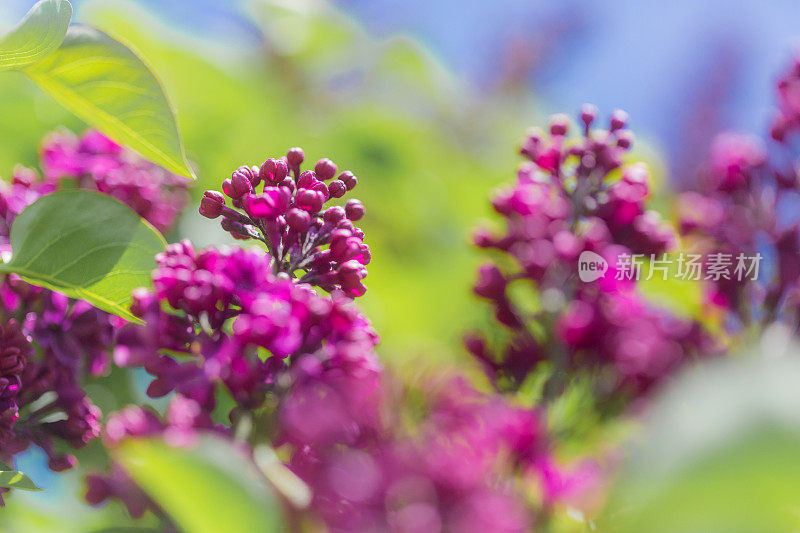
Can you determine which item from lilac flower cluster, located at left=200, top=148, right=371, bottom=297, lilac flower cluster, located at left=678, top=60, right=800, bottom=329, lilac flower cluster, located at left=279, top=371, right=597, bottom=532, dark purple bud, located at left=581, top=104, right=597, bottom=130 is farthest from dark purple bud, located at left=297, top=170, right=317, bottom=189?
lilac flower cluster, located at left=678, top=60, right=800, bottom=329

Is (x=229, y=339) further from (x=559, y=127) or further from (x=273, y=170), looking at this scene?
(x=559, y=127)

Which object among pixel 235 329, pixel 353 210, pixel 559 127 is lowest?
pixel 235 329

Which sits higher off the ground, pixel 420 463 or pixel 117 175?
pixel 117 175

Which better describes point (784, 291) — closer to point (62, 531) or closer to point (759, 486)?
point (759, 486)

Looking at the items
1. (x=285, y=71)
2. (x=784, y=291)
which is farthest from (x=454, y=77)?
(x=784, y=291)

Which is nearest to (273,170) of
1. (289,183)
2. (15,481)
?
(289,183)

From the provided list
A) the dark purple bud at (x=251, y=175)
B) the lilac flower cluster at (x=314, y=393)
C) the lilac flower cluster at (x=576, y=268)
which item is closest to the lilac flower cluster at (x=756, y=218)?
the lilac flower cluster at (x=576, y=268)

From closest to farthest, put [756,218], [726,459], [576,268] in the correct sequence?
[726,459], [576,268], [756,218]
